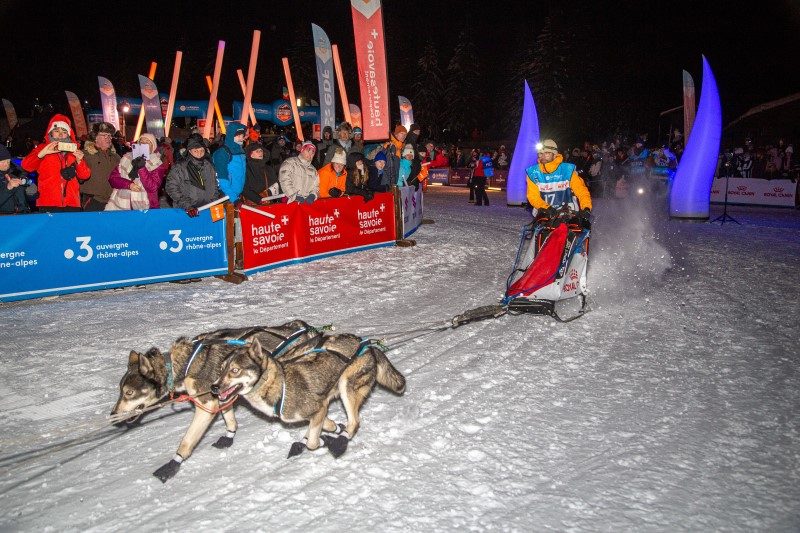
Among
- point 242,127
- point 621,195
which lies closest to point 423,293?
point 242,127

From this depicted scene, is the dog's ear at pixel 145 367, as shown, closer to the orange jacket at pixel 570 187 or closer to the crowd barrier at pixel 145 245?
the crowd barrier at pixel 145 245

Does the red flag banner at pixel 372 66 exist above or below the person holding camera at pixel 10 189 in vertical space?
above

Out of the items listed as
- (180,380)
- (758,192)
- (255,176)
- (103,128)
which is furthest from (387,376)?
(758,192)

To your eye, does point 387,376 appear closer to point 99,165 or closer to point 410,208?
point 99,165

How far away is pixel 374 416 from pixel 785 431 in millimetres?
2642

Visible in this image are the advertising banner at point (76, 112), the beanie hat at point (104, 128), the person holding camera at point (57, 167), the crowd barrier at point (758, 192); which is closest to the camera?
the person holding camera at point (57, 167)

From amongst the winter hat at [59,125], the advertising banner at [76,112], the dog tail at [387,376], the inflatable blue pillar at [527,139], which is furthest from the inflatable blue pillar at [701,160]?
the advertising banner at [76,112]

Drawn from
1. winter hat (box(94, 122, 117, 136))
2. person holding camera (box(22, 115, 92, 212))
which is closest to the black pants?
winter hat (box(94, 122, 117, 136))

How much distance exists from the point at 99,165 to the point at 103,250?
56.6 inches

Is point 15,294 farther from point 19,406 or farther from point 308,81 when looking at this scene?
point 308,81

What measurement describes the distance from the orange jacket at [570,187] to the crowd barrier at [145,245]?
3528mm

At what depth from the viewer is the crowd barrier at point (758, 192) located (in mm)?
18203

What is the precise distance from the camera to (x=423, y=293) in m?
7.48

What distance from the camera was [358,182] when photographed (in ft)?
33.4
